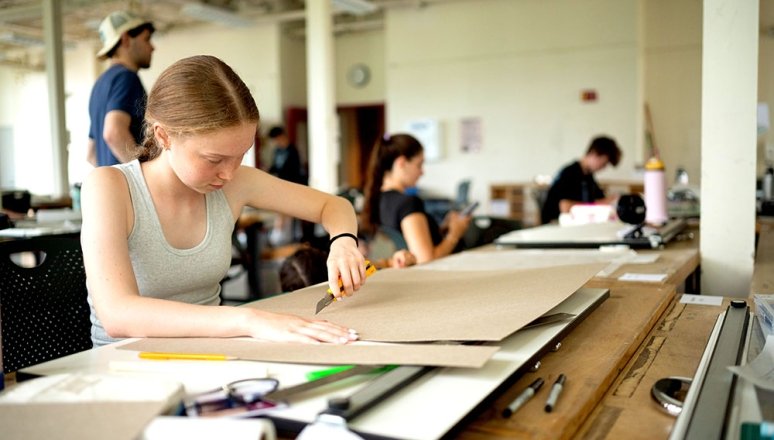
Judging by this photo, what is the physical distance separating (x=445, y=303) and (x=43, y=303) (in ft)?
2.82

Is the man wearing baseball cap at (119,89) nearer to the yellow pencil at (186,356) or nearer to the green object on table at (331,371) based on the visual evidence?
the yellow pencil at (186,356)

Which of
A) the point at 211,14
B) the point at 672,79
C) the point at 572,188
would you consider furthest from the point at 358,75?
the point at 572,188

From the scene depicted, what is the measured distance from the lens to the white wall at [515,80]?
325 inches

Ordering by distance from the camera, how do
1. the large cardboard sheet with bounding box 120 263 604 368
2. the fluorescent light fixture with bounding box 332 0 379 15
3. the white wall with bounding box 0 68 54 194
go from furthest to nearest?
the white wall with bounding box 0 68 54 194, the fluorescent light fixture with bounding box 332 0 379 15, the large cardboard sheet with bounding box 120 263 604 368

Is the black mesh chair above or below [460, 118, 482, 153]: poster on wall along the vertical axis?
below

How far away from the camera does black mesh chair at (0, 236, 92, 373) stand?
1.37 m

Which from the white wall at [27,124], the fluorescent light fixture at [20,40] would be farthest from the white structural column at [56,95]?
the fluorescent light fixture at [20,40]

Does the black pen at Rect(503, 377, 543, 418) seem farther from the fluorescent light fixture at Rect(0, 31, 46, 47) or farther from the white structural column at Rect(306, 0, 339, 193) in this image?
the fluorescent light fixture at Rect(0, 31, 46, 47)

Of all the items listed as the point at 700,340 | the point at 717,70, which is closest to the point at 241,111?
the point at 700,340

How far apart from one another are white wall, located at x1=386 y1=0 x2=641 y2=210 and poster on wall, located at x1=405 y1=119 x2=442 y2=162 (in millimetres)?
92

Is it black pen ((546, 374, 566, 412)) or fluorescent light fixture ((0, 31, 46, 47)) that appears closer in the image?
black pen ((546, 374, 566, 412))

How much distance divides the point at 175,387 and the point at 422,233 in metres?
2.00

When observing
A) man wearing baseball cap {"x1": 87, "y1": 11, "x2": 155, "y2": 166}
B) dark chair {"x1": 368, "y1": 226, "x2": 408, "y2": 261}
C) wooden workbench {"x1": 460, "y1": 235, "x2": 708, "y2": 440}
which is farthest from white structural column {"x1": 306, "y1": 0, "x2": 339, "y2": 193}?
wooden workbench {"x1": 460, "y1": 235, "x2": 708, "y2": 440}

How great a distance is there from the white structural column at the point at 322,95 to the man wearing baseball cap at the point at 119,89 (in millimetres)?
2767
